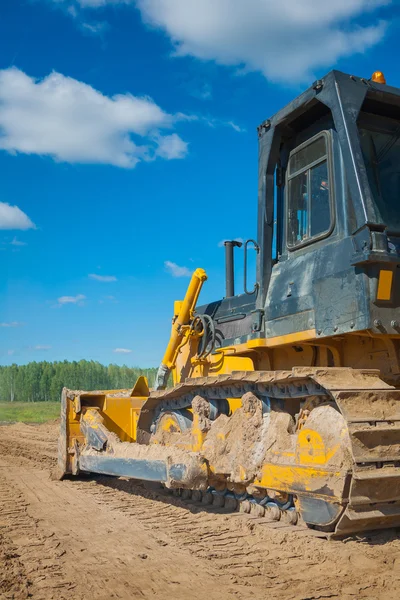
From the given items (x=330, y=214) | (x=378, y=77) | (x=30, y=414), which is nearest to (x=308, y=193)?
(x=330, y=214)

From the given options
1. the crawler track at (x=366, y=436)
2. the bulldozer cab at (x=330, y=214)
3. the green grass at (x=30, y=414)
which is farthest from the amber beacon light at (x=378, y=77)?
the green grass at (x=30, y=414)

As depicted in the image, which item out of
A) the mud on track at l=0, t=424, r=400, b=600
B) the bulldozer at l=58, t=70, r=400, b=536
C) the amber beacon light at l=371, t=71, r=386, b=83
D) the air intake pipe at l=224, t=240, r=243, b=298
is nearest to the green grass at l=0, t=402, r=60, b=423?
the air intake pipe at l=224, t=240, r=243, b=298

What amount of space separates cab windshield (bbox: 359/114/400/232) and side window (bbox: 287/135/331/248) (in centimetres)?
33

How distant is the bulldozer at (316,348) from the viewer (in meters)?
4.08

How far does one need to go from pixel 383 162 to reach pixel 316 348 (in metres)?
1.62

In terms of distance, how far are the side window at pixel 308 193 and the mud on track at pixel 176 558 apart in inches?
94.9

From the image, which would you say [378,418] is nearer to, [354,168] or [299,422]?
[299,422]

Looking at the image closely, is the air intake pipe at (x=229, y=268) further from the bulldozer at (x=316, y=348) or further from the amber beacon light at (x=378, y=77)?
the amber beacon light at (x=378, y=77)

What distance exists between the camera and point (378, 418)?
13.2 ft

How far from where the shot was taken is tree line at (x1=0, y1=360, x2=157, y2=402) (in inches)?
2918

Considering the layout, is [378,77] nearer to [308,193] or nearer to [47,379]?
[308,193]

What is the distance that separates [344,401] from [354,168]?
1768 mm

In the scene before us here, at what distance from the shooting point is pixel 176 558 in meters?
4.38

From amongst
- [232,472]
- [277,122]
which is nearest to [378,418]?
[232,472]
